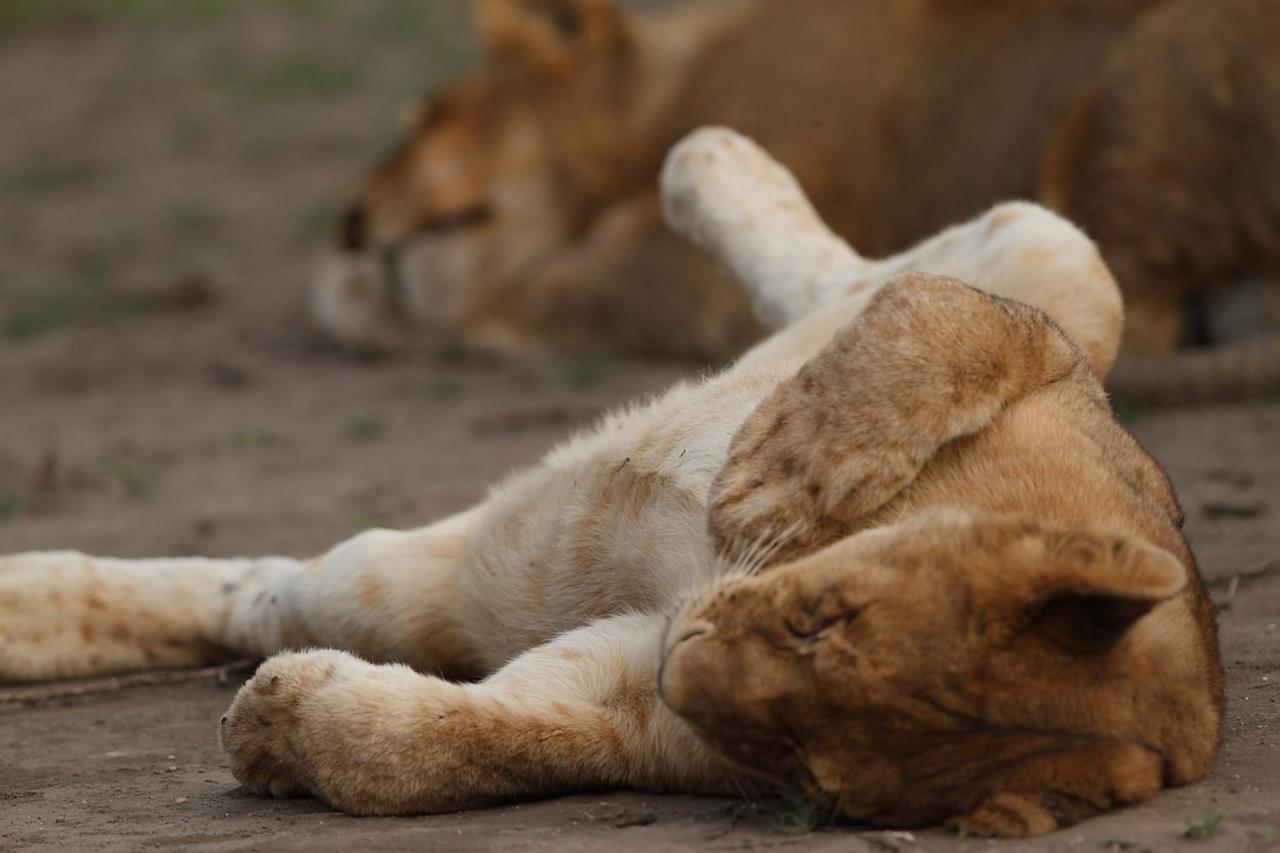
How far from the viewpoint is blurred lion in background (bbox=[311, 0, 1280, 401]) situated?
6930 millimetres

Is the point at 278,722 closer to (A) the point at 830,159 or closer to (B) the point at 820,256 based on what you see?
(B) the point at 820,256

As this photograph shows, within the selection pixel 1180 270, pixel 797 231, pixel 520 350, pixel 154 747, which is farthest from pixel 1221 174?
pixel 154 747

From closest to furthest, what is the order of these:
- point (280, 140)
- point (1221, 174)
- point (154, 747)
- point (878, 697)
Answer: point (878, 697)
point (154, 747)
point (1221, 174)
point (280, 140)

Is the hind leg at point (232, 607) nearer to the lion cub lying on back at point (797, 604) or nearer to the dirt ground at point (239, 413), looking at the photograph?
the lion cub lying on back at point (797, 604)

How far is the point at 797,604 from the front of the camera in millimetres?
2783

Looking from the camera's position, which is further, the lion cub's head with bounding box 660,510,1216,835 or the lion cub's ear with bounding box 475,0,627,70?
the lion cub's ear with bounding box 475,0,627,70

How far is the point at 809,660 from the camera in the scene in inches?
107

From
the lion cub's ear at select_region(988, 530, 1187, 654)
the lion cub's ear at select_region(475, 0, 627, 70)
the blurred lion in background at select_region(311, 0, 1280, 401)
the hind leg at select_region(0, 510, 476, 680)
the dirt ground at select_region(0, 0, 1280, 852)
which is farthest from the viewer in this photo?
the lion cub's ear at select_region(475, 0, 627, 70)

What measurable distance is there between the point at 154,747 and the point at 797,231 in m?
2.07

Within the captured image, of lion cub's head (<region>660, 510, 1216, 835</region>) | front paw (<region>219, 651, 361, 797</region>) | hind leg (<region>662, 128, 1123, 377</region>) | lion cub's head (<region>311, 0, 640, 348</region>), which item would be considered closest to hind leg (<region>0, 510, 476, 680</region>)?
front paw (<region>219, 651, 361, 797</region>)

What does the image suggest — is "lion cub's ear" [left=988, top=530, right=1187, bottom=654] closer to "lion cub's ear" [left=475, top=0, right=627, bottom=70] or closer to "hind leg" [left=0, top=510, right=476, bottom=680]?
"hind leg" [left=0, top=510, right=476, bottom=680]

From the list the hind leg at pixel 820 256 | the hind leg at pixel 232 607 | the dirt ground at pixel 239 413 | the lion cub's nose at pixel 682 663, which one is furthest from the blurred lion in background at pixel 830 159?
the lion cub's nose at pixel 682 663

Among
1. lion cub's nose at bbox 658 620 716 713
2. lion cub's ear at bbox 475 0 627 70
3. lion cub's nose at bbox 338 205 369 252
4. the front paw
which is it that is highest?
lion cub's ear at bbox 475 0 627 70

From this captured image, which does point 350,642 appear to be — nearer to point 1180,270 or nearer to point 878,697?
point 878,697
